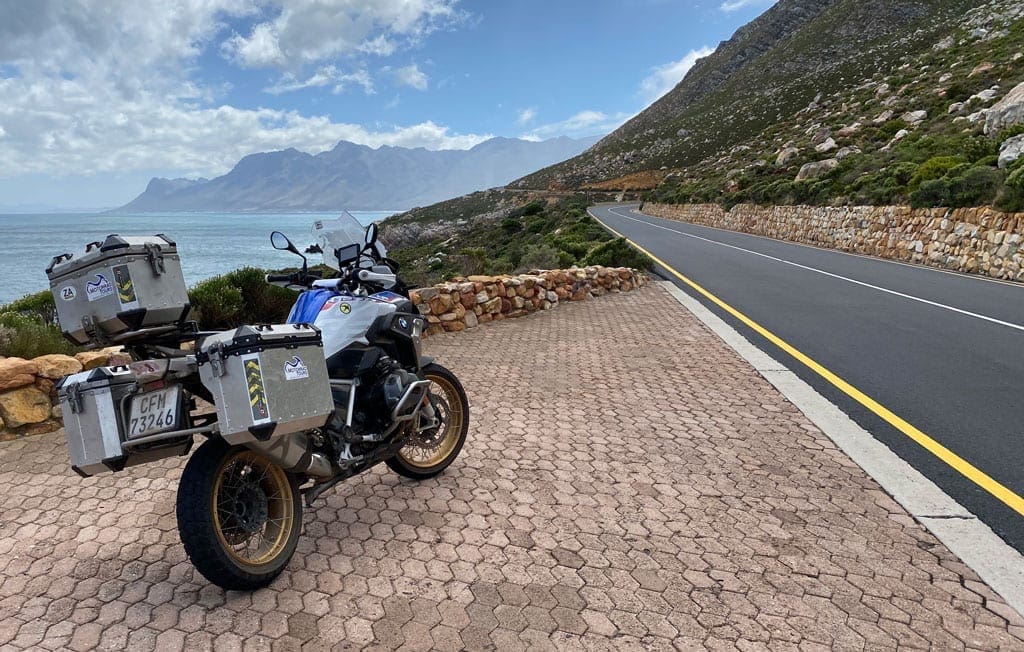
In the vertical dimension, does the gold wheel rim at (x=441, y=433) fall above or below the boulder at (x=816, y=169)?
below

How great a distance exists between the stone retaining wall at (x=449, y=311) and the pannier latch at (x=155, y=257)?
310cm

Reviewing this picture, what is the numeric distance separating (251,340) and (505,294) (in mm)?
8035

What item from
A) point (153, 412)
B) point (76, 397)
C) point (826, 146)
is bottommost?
point (153, 412)

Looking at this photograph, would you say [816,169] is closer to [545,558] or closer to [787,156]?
[787,156]

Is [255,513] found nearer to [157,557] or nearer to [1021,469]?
[157,557]

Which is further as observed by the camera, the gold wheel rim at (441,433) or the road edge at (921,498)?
the gold wheel rim at (441,433)

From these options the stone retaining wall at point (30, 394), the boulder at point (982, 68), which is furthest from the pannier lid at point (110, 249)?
the boulder at point (982, 68)

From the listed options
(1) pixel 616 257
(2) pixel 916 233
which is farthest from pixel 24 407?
(2) pixel 916 233

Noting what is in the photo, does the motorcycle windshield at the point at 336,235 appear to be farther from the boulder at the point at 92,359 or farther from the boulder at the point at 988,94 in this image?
the boulder at the point at 988,94

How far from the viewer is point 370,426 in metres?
3.62

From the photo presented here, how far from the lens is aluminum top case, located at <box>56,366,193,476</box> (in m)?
2.52

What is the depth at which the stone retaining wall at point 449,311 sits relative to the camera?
5098 millimetres

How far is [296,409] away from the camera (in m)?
2.75

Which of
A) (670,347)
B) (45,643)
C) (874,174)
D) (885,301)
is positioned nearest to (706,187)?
(874,174)
